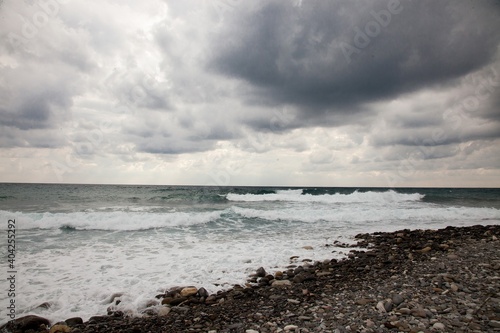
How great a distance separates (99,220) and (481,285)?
17584 mm

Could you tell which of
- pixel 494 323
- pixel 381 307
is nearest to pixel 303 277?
pixel 381 307

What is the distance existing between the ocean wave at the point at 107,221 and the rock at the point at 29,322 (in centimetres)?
976

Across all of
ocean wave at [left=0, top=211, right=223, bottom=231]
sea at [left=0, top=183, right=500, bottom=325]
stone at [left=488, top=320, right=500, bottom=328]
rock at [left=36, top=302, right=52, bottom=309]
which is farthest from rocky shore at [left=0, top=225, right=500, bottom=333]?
ocean wave at [left=0, top=211, right=223, bottom=231]

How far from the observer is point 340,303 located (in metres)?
4.55

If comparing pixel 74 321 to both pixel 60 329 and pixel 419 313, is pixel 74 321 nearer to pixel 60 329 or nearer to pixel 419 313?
pixel 60 329

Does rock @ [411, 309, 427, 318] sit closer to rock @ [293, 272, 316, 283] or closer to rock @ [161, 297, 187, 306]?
rock @ [293, 272, 316, 283]

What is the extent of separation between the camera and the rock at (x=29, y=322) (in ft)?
14.3

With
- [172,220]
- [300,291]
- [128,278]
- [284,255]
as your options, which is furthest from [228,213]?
[300,291]

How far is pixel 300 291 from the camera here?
533cm

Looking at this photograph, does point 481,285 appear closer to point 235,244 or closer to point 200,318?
point 200,318

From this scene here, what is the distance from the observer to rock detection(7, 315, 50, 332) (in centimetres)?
435

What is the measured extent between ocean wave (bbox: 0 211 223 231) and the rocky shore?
10103 mm

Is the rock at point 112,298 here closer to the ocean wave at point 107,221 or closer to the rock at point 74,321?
the rock at point 74,321

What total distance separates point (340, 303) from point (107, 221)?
15.0 meters
